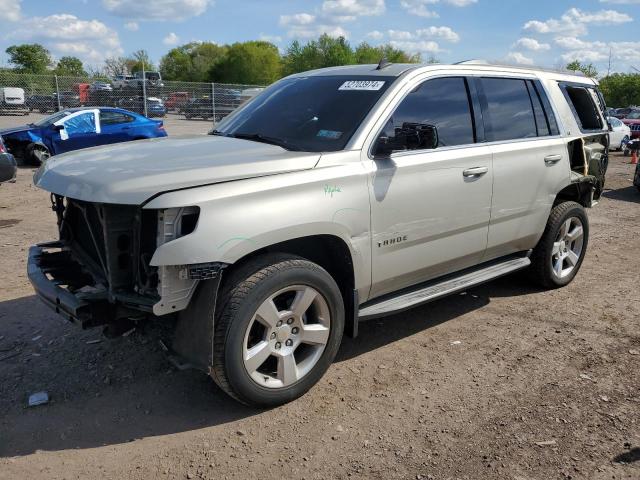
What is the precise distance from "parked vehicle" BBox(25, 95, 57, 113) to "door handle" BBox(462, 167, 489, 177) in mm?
22483

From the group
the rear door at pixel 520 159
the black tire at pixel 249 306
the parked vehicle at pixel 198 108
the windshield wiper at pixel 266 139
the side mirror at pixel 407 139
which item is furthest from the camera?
the parked vehicle at pixel 198 108

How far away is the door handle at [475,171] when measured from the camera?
4281mm

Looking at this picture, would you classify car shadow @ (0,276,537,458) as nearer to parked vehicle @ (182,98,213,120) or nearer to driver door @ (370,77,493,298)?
driver door @ (370,77,493,298)

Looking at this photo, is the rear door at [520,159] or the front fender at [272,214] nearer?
the front fender at [272,214]

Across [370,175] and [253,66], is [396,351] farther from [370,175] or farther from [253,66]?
[253,66]

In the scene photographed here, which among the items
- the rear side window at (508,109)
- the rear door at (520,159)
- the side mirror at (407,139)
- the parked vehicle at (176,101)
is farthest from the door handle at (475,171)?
the parked vehicle at (176,101)

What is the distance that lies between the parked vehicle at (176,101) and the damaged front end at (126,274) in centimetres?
2343

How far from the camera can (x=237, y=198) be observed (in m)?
3.08

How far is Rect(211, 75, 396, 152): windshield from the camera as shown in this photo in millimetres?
3848

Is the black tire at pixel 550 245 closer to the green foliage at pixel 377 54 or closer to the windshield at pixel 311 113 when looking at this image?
the windshield at pixel 311 113

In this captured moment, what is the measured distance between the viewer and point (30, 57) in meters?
81.2

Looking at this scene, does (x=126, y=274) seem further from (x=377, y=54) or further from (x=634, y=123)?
(x=377, y=54)

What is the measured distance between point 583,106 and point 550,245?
158 cm

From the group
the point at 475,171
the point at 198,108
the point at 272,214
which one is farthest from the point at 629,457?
the point at 198,108
